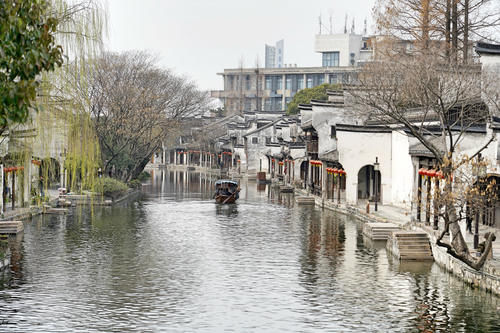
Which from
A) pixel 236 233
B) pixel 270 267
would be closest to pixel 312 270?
pixel 270 267

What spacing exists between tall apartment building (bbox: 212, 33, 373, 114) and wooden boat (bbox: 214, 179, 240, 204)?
7913 cm

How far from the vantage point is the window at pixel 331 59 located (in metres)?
154

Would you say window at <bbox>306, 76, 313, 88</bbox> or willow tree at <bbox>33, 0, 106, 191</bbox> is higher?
window at <bbox>306, 76, 313, 88</bbox>

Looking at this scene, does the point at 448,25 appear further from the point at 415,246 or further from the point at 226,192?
the point at 226,192

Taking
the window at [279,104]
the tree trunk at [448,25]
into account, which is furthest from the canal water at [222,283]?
the window at [279,104]

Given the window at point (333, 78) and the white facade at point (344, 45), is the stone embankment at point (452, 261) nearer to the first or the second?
the window at point (333, 78)

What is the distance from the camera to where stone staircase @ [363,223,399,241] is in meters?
39.3

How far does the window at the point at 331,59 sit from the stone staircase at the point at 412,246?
122 meters

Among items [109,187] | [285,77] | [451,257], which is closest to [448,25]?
[451,257]

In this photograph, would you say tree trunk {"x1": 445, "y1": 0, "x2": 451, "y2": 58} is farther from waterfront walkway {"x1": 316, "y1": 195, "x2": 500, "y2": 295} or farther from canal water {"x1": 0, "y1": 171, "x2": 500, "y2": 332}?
canal water {"x1": 0, "y1": 171, "x2": 500, "y2": 332}

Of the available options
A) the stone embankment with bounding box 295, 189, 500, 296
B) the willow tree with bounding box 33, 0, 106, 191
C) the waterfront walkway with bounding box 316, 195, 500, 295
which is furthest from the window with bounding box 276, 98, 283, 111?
the willow tree with bounding box 33, 0, 106, 191

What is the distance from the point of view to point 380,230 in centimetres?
3959

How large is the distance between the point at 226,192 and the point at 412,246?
31997 millimetres

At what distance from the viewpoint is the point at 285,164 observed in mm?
89938
